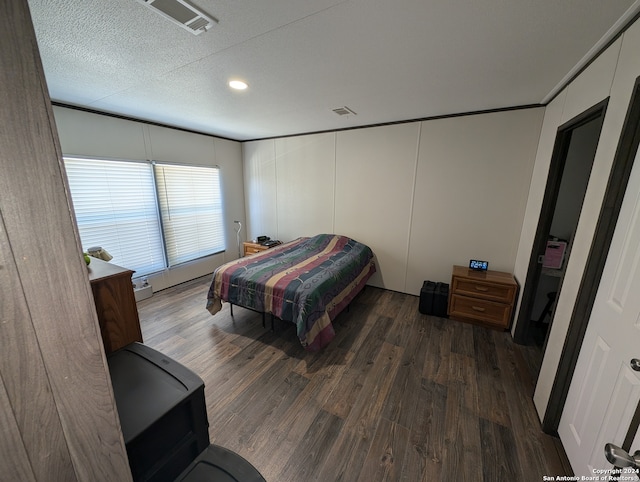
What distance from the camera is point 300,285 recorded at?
2.43m

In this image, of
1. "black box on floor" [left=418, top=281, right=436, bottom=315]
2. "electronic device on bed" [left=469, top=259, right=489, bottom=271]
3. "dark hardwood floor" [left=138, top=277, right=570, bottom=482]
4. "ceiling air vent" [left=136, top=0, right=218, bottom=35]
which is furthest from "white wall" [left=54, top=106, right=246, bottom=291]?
"electronic device on bed" [left=469, top=259, right=489, bottom=271]

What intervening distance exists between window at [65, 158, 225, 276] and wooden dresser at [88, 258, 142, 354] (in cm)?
220

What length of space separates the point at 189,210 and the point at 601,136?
4576mm

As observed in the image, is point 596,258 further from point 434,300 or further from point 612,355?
point 434,300

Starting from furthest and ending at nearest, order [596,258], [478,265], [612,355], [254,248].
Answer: [254,248], [478,265], [596,258], [612,355]

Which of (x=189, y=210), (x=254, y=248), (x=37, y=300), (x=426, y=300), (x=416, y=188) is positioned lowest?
(x=426, y=300)

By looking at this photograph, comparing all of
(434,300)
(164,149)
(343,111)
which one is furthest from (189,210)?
(434,300)

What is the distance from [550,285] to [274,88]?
3.61m

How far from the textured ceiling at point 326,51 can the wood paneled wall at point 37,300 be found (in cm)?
120

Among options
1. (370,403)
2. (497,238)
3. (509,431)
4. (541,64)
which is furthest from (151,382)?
(497,238)

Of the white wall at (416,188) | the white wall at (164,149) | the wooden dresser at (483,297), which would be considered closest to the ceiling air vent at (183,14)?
the white wall at (164,149)

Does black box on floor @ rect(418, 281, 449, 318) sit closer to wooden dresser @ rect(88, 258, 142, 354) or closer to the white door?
the white door

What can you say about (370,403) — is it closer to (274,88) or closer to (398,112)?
(274,88)

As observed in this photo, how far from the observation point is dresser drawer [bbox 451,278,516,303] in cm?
261
